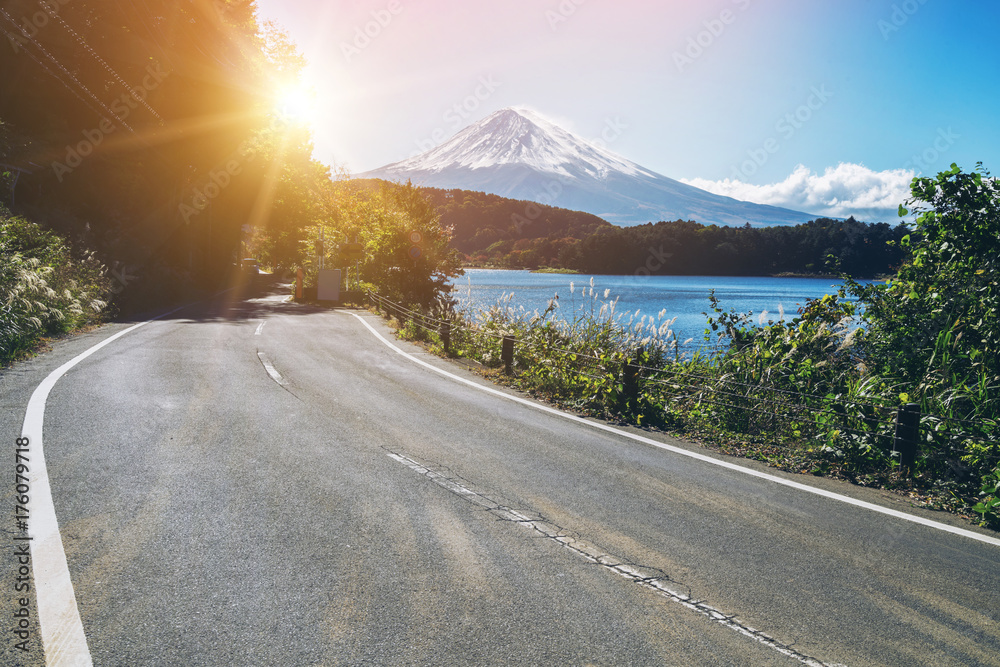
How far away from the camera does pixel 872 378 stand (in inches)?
274

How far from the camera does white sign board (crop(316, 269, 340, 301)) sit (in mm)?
31328

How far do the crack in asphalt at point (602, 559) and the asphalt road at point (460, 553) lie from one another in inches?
0.8

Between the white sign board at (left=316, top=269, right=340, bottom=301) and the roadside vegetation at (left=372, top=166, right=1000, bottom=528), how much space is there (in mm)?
23455

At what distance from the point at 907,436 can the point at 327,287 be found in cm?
2909

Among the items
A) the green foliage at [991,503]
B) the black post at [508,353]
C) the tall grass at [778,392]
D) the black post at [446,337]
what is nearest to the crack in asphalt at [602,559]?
the green foliage at [991,503]

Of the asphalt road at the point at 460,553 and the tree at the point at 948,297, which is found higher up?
the tree at the point at 948,297

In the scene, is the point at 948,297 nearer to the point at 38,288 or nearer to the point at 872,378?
the point at 872,378

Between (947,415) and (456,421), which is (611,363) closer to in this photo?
(456,421)

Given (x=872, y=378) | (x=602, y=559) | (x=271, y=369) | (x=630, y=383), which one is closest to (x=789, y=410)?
(x=872, y=378)

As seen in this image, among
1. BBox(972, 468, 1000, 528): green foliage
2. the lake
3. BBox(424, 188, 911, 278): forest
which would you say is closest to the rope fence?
BBox(972, 468, 1000, 528): green foliage

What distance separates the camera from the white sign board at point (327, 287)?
3133 cm

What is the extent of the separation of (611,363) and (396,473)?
4311 mm

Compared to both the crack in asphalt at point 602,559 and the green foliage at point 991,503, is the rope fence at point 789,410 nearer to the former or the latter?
the green foliage at point 991,503

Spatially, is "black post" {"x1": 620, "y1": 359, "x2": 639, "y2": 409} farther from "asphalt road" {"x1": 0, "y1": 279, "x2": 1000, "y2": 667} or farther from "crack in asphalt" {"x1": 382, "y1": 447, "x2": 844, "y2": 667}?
"crack in asphalt" {"x1": 382, "y1": 447, "x2": 844, "y2": 667}
